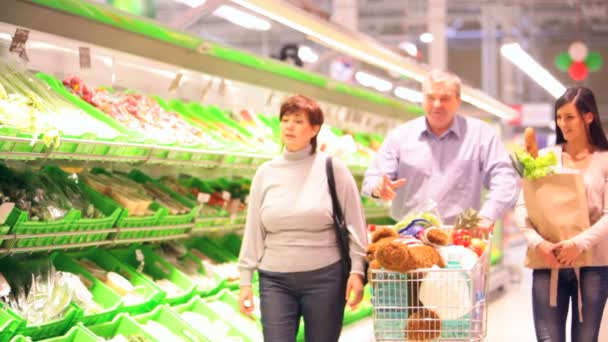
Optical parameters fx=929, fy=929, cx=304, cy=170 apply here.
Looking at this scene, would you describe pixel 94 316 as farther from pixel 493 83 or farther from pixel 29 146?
pixel 493 83

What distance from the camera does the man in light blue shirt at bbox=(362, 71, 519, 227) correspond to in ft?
15.8

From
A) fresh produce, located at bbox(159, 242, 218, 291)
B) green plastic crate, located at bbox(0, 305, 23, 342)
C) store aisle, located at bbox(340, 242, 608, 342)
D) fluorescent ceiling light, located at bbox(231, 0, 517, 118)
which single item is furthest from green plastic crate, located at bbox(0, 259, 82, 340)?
store aisle, located at bbox(340, 242, 608, 342)

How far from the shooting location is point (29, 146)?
12.3 feet

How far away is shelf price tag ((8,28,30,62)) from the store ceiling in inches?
604

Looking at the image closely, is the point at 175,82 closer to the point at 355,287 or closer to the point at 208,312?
the point at 208,312

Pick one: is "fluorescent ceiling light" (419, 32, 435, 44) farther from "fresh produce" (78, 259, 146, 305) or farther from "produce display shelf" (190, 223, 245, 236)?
"fresh produce" (78, 259, 146, 305)

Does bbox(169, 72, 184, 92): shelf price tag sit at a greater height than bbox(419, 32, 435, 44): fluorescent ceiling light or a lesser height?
lesser

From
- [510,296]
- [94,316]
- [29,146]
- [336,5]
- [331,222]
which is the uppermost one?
[336,5]

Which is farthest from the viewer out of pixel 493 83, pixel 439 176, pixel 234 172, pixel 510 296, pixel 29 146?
pixel 493 83

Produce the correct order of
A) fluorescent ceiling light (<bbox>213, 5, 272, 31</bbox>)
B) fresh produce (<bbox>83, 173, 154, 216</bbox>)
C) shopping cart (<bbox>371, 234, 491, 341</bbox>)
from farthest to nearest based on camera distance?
fluorescent ceiling light (<bbox>213, 5, 272, 31</bbox>) < fresh produce (<bbox>83, 173, 154, 216</bbox>) < shopping cart (<bbox>371, 234, 491, 341</bbox>)

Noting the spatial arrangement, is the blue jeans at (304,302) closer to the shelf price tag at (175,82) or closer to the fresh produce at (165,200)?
the fresh produce at (165,200)

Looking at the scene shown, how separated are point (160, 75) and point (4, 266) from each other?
79.1 inches

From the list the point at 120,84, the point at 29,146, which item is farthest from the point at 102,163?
the point at 29,146

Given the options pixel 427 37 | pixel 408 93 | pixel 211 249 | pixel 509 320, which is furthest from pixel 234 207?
pixel 427 37
